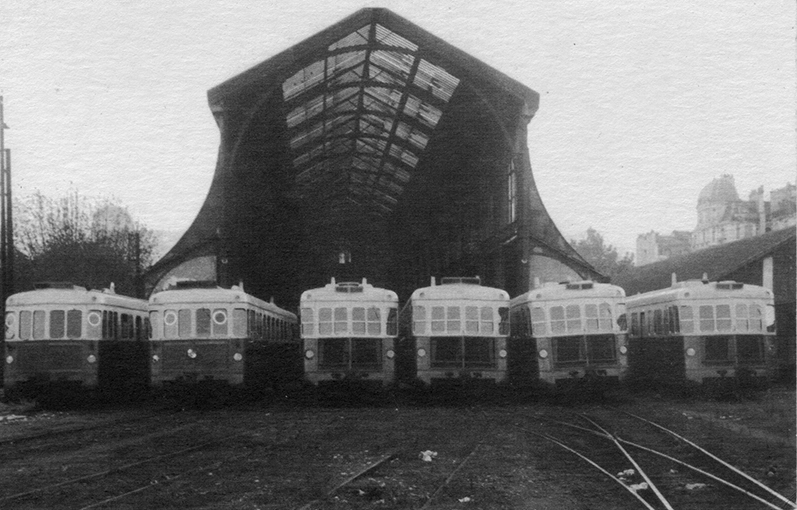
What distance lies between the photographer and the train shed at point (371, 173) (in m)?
23.6

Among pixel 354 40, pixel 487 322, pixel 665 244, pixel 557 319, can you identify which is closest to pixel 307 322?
pixel 487 322

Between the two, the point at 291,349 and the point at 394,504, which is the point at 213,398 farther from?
the point at 394,504

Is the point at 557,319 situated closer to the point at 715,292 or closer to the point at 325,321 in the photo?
the point at 715,292

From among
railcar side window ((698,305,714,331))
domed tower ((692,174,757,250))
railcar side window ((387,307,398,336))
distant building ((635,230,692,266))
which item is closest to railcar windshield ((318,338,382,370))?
railcar side window ((387,307,398,336))

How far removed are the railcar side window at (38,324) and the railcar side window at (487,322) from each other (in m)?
9.25

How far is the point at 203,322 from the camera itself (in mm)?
18578

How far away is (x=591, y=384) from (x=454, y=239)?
1944 centimetres

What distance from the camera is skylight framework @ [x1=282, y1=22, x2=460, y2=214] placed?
24828mm

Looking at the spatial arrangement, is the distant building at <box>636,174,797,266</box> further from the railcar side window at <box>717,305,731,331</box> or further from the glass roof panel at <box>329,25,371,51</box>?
the glass roof panel at <box>329,25,371,51</box>

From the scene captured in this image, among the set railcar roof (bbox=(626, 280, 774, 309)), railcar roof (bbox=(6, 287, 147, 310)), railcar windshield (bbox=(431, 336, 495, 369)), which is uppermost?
railcar roof (bbox=(6, 287, 147, 310))

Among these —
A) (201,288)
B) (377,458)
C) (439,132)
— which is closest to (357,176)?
(439,132)

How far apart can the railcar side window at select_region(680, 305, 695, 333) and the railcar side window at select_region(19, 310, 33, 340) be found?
1403 cm

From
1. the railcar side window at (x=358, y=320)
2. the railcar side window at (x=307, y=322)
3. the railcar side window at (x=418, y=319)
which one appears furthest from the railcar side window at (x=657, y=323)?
the railcar side window at (x=307, y=322)

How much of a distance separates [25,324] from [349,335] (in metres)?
6.77
